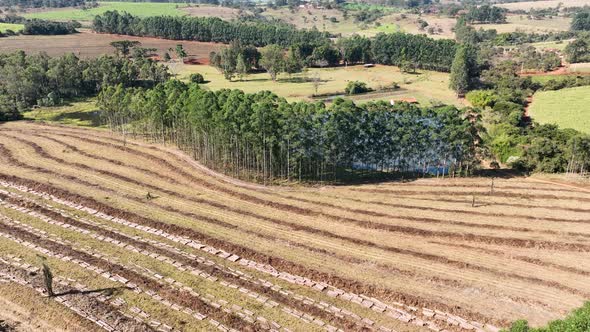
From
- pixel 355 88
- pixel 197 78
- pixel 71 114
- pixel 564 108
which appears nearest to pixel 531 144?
pixel 564 108

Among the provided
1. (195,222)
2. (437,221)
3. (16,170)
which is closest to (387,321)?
(437,221)

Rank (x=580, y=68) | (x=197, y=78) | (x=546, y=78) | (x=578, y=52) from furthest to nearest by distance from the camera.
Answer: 1. (x=578, y=52)
2. (x=580, y=68)
3. (x=197, y=78)
4. (x=546, y=78)

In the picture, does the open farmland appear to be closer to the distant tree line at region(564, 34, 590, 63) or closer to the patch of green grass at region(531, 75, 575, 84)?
the patch of green grass at region(531, 75, 575, 84)

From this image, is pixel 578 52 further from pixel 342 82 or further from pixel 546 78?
pixel 342 82

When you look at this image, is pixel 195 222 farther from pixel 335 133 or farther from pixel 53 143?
pixel 53 143

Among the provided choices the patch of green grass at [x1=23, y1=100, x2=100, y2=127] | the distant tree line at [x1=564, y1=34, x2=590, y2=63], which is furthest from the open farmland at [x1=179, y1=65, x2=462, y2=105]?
the distant tree line at [x1=564, y1=34, x2=590, y2=63]
